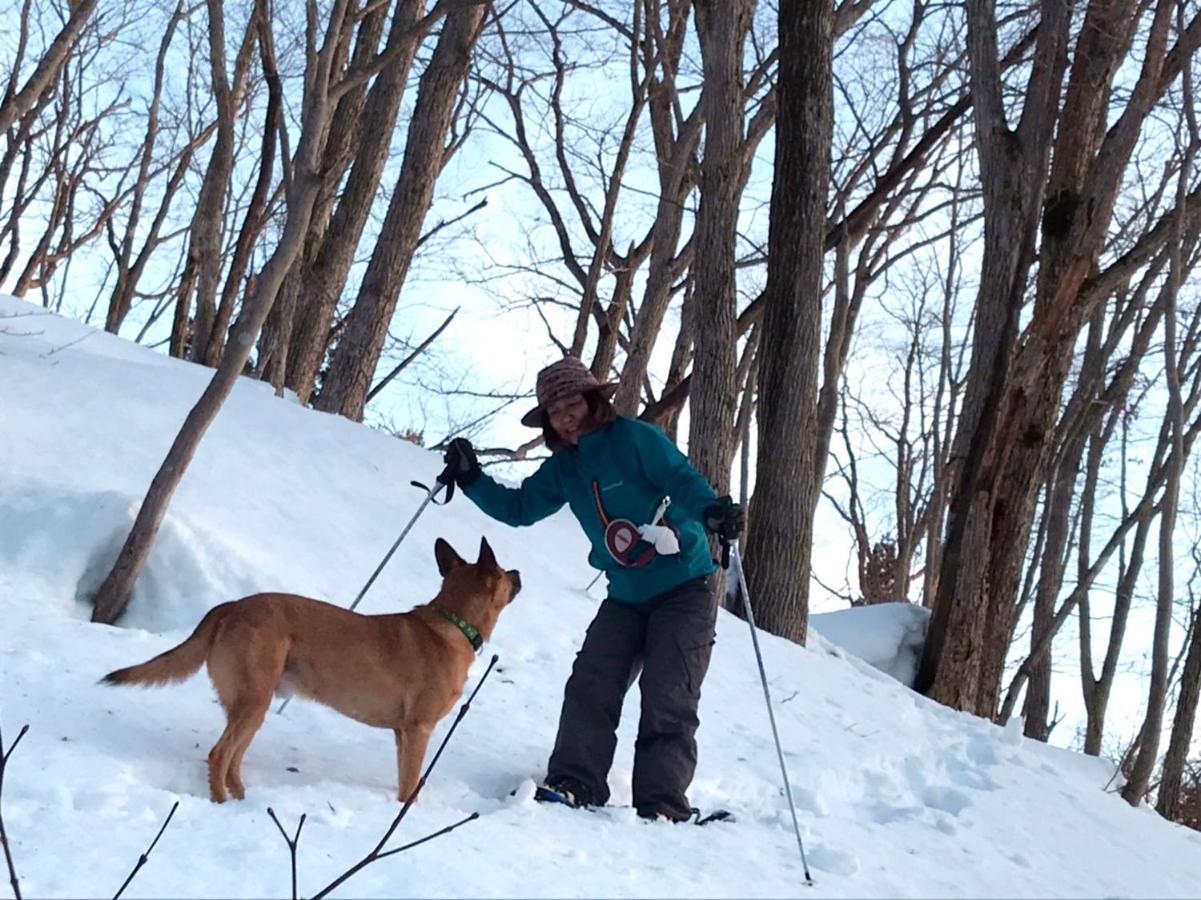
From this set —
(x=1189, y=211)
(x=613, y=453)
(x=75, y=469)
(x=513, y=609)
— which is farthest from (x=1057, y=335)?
(x=75, y=469)

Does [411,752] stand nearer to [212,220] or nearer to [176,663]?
[176,663]

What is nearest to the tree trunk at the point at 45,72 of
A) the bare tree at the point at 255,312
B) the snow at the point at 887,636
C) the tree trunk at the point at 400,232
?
the bare tree at the point at 255,312

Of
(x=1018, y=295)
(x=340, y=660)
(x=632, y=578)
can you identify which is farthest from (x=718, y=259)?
(x=340, y=660)

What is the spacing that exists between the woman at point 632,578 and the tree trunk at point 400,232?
636 centimetres

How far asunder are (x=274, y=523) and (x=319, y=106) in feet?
9.03

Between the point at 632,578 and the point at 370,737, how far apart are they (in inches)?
54.8

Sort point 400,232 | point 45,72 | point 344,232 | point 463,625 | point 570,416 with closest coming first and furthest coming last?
point 463,625
point 570,416
point 45,72
point 400,232
point 344,232

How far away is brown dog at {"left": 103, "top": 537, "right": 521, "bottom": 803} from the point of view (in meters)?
4.02

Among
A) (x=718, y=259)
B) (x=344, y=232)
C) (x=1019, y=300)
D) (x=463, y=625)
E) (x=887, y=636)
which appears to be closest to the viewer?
(x=463, y=625)

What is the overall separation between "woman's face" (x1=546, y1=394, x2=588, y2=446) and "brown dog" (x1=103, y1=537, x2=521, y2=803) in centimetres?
69

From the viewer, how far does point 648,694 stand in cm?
486

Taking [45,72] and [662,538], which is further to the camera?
[45,72]

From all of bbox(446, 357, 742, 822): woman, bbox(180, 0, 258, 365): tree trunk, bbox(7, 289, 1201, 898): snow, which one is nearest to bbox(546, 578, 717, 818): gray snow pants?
bbox(446, 357, 742, 822): woman

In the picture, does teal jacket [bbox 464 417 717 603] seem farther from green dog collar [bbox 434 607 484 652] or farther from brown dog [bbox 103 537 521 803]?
green dog collar [bbox 434 607 484 652]
